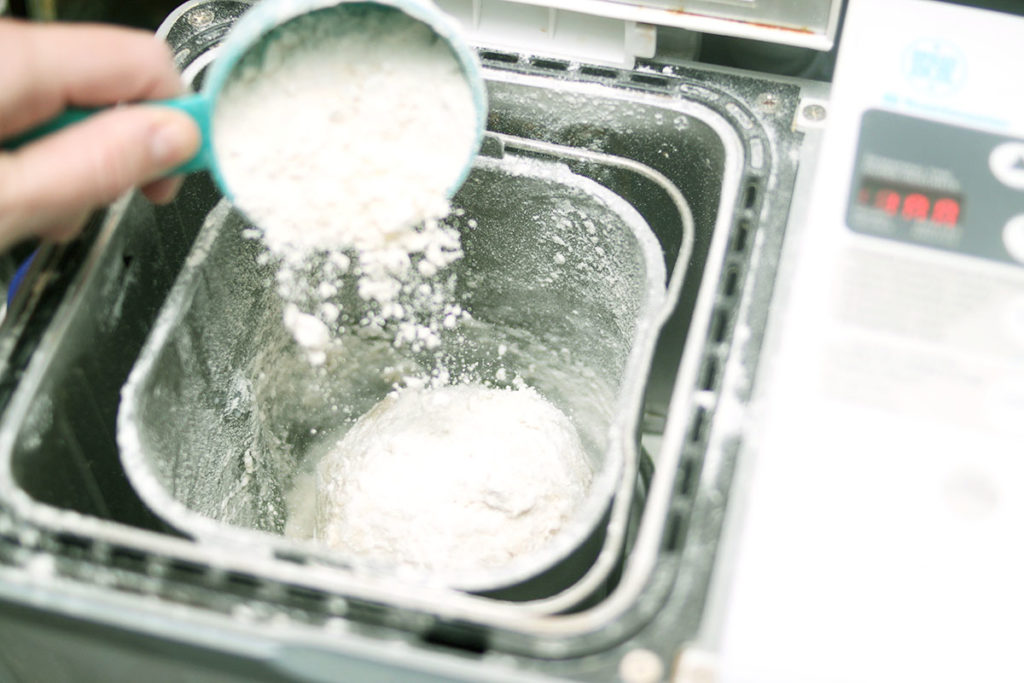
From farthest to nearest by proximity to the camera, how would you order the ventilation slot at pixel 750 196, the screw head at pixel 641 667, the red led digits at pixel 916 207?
the ventilation slot at pixel 750 196, the red led digits at pixel 916 207, the screw head at pixel 641 667

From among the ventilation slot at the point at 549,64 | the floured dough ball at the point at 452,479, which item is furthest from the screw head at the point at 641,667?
the ventilation slot at the point at 549,64

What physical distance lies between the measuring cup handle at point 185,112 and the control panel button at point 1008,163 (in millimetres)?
610

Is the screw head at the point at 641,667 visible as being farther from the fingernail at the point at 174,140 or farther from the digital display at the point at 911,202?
the fingernail at the point at 174,140

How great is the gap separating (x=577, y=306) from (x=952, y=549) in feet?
1.69

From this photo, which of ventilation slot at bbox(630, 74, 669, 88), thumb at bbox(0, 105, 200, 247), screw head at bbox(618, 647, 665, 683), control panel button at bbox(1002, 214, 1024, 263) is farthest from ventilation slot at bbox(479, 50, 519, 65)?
screw head at bbox(618, 647, 665, 683)

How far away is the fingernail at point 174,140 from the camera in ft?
2.20

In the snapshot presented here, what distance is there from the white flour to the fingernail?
5 cm

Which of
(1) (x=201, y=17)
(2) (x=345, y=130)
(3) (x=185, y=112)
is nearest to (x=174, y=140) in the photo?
(3) (x=185, y=112)

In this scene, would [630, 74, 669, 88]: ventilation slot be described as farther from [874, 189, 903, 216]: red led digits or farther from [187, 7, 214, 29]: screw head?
[187, 7, 214, 29]: screw head

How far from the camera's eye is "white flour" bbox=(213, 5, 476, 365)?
77cm

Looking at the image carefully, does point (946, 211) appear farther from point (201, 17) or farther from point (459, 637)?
point (201, 17)

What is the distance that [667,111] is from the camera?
2.93 feet

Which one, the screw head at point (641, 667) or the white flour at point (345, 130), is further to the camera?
the white flour at point (345, 130)

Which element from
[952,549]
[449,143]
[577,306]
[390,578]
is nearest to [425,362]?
[577,306]
